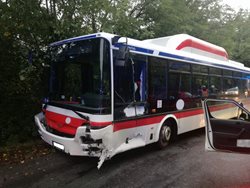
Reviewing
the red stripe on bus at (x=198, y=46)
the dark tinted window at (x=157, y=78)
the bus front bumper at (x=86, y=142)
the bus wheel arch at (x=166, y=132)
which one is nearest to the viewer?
the bus front bumper at (x=86, y=142)

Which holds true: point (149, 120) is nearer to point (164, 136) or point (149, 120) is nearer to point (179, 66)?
point (164, 136)

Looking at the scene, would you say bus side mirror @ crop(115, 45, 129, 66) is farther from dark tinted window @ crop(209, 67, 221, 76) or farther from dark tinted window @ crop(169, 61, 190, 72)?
dark tinted window @ crop(209, 67, 221, 76)

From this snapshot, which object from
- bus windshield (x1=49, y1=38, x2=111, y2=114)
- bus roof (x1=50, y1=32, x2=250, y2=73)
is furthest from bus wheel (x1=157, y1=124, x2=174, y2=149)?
bus windshield (x1=49, y1=38, x2=111, y2=114)

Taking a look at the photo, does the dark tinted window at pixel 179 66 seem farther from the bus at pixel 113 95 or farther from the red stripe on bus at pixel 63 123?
the red stripe on bus at pixel 63 123

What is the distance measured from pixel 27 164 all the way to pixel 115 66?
2.96 meters

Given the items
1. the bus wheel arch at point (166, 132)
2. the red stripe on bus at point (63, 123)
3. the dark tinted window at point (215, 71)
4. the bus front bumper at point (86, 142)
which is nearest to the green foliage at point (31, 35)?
the red stripe on bus at point (63, 123)

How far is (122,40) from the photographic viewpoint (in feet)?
15.6

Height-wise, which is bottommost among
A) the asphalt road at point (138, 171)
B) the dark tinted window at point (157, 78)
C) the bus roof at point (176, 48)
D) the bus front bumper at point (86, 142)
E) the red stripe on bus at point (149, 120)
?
the asphalt road at point (138, 171)

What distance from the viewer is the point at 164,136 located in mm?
6148

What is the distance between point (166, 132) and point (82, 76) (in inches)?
114

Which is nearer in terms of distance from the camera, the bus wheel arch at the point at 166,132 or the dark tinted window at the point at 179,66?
the bus wheel arch at the point at 166,132

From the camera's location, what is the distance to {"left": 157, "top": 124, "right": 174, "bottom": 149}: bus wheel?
6.04 meters

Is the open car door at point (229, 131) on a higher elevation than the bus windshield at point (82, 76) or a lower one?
lower

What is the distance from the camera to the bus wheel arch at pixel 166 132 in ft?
19.7
